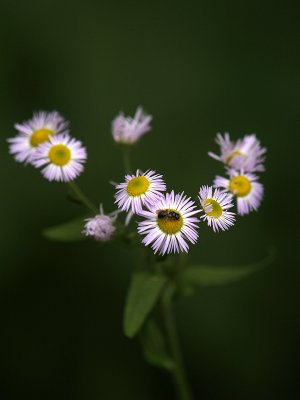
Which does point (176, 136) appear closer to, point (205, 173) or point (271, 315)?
point (205, 173)

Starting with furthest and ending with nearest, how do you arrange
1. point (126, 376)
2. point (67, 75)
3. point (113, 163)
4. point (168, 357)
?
1. point (67, 75)
2. point (113, 163)
3. point (126, 376)
4. point (168, 357)

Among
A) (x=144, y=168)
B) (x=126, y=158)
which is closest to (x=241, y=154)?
(x=126, y=158)

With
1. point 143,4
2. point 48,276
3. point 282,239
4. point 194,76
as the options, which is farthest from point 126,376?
point 143,4

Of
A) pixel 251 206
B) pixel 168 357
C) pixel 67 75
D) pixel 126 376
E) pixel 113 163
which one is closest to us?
pixel 251 206

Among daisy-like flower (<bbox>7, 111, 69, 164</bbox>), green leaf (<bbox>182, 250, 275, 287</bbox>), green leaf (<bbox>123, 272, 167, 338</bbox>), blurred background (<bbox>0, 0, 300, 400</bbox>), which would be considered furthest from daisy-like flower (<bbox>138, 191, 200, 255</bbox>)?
blurred background (<bbox>0, 0, 300, 400</bbox>)

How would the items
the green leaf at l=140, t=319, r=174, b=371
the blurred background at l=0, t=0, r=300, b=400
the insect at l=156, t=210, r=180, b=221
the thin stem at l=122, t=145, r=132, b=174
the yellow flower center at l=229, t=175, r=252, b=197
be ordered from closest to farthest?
the insect at l=156, t=210, r=180, b=221 → the yellow flower center at l=229, t=175, r=252, b=197 → the thin stem at l=122, t=145, r=132, b=174 → the green leaf at l=140, t=319, r=174, b=371 → the blurred background at l=0, t=0, r=300, b=400

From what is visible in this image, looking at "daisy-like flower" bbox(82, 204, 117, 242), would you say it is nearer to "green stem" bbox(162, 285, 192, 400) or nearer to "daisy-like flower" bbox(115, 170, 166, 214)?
"daisy-like flower" bbox(115, 170, 166, 214)
